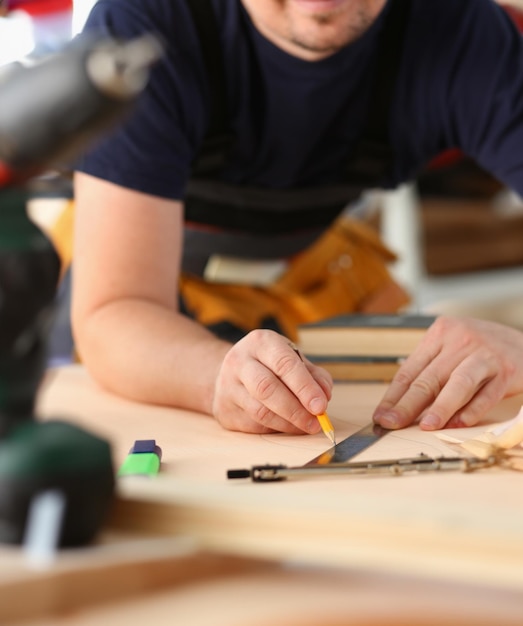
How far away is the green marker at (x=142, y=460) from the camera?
2.03 feet

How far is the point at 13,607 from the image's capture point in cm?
42

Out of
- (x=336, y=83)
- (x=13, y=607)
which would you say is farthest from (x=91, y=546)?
(x=336, y=83)

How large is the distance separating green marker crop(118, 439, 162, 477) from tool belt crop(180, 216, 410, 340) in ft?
2.57

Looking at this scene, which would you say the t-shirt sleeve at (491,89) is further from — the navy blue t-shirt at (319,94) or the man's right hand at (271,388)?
the man's right hand at (271,388)

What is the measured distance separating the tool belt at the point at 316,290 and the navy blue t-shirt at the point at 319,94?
0.25 meters

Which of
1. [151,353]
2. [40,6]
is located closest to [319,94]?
[40,6]

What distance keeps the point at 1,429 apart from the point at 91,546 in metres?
0.07

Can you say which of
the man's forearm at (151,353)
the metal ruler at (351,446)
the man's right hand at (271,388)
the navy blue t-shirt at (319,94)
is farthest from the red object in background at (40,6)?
the metal ruler at (351,446)

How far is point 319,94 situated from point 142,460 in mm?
726

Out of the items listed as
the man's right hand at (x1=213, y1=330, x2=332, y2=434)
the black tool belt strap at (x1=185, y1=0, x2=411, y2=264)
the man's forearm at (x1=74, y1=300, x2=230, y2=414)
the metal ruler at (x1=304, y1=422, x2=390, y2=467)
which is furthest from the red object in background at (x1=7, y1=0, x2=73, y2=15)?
the metal ruler at (x1=304, y1=422, x2=390, y2=467)

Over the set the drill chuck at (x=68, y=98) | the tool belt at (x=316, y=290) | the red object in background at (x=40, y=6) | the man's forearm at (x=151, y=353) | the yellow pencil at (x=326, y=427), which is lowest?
the tool belt at (x=316, y=290)

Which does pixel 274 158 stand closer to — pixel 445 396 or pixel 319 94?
pixel 319 94

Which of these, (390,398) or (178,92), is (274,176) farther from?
(390,398)

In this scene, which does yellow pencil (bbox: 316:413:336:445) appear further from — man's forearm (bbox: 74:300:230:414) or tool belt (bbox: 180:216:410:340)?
tool belt (bbox: 180:216:410:340)
